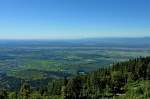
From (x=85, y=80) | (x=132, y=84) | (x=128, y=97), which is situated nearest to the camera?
(x=128, y=97)

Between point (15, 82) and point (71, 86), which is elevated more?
point (71, 86)

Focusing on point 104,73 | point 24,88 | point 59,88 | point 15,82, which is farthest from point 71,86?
point 15,82

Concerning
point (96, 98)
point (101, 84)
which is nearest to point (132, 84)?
point (101, 84)

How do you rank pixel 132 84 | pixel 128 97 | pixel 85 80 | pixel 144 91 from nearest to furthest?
1. pixel 128 97
2. pixel 144 91
3. pixel 132 84
4. pixel 85 80

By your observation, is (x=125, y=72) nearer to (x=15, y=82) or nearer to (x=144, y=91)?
(x=144, y=91)

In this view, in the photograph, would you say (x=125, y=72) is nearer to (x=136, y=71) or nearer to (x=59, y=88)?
(x=136, y=71)

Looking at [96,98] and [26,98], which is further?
[96,98]
